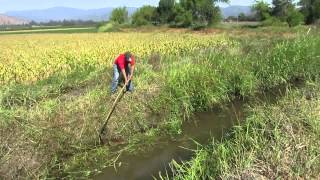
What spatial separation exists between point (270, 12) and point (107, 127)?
48.0 meters

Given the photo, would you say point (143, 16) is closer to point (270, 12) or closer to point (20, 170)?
point (270, 12)

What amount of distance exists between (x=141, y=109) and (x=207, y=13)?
1887 inches

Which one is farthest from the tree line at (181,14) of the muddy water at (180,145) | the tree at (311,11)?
the muddy water at (180,145)

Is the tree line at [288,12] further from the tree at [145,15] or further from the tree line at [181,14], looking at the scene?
the tree at [145,15]

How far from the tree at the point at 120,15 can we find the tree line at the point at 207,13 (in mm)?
6932

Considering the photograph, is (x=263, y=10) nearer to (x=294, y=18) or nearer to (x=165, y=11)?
(x=294, y=18)

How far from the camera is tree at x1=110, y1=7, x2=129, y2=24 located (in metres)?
76.0

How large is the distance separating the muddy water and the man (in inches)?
68.1

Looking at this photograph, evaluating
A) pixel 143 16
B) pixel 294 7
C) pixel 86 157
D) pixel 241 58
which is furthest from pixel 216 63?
pixel 143 16

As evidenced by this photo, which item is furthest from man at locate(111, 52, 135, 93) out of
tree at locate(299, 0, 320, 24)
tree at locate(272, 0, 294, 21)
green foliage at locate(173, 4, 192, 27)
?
green foliage at locate(173, 4, 192, 27)

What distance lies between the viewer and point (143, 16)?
2672 inches

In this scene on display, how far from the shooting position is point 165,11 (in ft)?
216

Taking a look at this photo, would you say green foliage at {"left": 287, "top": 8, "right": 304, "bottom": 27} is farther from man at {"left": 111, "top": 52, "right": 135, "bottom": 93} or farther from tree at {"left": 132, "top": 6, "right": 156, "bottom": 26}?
man at {"left": 111, "top": 52, "right": 135, "bottom": 93}

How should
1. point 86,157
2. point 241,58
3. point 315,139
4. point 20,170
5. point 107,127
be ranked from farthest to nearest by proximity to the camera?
point 241,58 → point 107,127 → point 86,157 → point 20,170 → point 315,139
